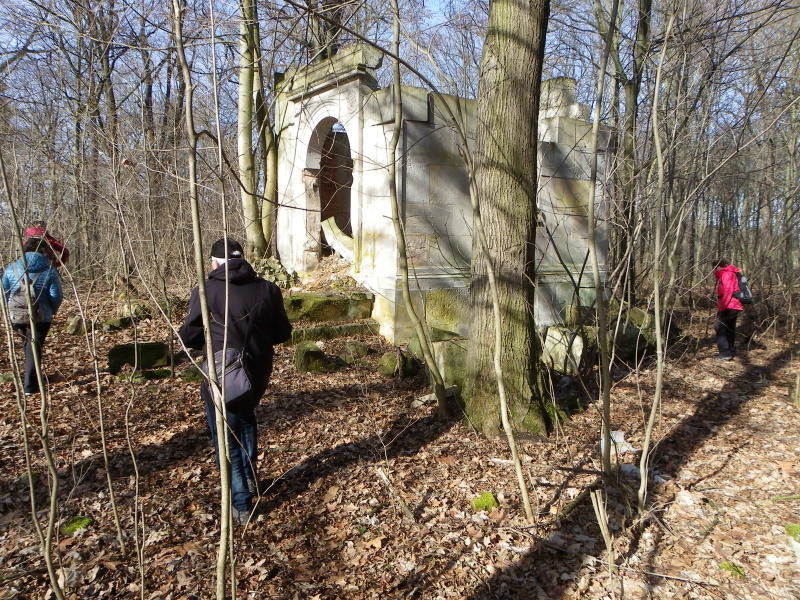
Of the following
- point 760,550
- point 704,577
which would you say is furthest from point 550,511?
point 760,550

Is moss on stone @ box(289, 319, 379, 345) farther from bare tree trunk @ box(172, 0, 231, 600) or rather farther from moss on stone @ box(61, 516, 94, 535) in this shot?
bare tree trunk @ box(172, 0, 231, 600)

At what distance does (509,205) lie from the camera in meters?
4.93

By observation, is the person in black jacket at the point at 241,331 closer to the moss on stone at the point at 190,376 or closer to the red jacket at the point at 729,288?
the moss on stone at the point at 190,376

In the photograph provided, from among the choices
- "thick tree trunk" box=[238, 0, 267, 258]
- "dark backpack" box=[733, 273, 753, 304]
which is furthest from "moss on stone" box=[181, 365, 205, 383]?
"dark backpack" box=[733, 273, 753, 304]

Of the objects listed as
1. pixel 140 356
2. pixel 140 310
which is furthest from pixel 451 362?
pixel 140 310

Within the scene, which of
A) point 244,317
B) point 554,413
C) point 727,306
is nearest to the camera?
point 244,317

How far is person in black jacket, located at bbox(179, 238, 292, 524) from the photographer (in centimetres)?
343

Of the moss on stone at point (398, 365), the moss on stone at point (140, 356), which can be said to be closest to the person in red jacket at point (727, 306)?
the moss on stone at point (398, 365)

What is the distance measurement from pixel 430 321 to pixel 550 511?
4.19 m

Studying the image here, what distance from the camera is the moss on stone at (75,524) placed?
3.44 m

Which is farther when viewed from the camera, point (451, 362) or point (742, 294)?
point (742, 294)

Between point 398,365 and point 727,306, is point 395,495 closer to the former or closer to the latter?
point 398,365

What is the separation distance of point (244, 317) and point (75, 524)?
173 centimetres

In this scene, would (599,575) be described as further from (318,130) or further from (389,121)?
(318,130)
